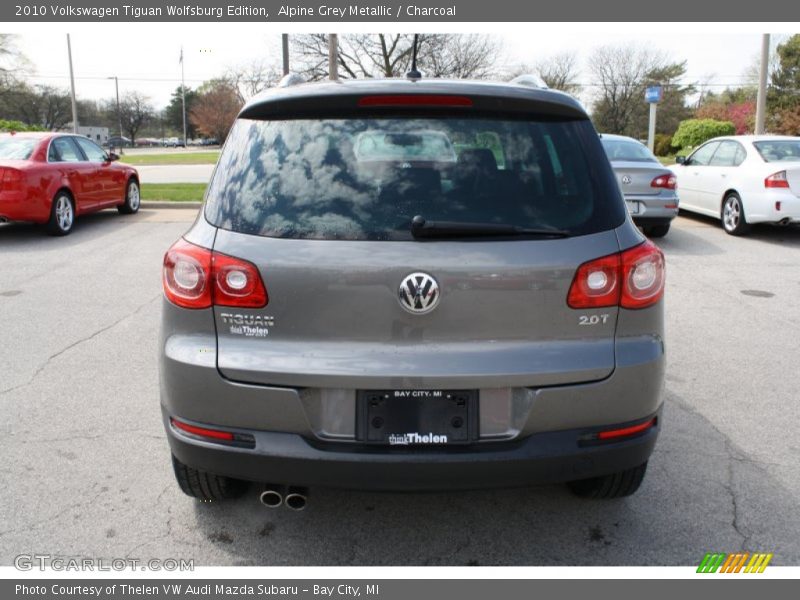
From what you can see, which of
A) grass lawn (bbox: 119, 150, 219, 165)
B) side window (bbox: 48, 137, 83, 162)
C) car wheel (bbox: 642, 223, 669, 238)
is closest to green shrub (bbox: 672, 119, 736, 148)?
grass lawn (bbox: 119, 150, 219, 165)

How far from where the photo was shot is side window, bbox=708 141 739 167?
11.4m

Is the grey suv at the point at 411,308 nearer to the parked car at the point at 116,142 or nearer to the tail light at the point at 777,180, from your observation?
the tail light at the point at 777,180

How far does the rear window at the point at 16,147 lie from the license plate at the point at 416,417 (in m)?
10.1

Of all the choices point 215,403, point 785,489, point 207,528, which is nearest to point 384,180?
point 215,403

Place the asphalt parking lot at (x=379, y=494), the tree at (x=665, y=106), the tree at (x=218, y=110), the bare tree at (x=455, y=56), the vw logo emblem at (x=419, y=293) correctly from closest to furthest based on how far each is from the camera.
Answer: the vw logo emblem at (x=419, y=293)
the asphalt parking lot at (x=379, y=494)
the bare tree at (x=455, y=56)
the tree at (x=665, y=106)
the tree at (x=218, y=110)

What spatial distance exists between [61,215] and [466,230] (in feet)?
33.1

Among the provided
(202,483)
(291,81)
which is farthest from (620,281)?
(202,483)

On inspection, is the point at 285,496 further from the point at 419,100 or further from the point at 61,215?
the point at 61,215

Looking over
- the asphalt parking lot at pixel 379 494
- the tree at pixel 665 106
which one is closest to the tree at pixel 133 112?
the tree at pixel 665 106

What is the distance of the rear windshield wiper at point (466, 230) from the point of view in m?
2.42

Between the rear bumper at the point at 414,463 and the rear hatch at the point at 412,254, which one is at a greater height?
the rear hatch at the point at 412,254

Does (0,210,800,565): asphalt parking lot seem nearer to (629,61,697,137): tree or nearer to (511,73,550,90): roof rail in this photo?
(511,73,550,90): roof rail

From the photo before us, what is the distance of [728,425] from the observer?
13.4 ft

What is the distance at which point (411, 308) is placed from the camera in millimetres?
2391
